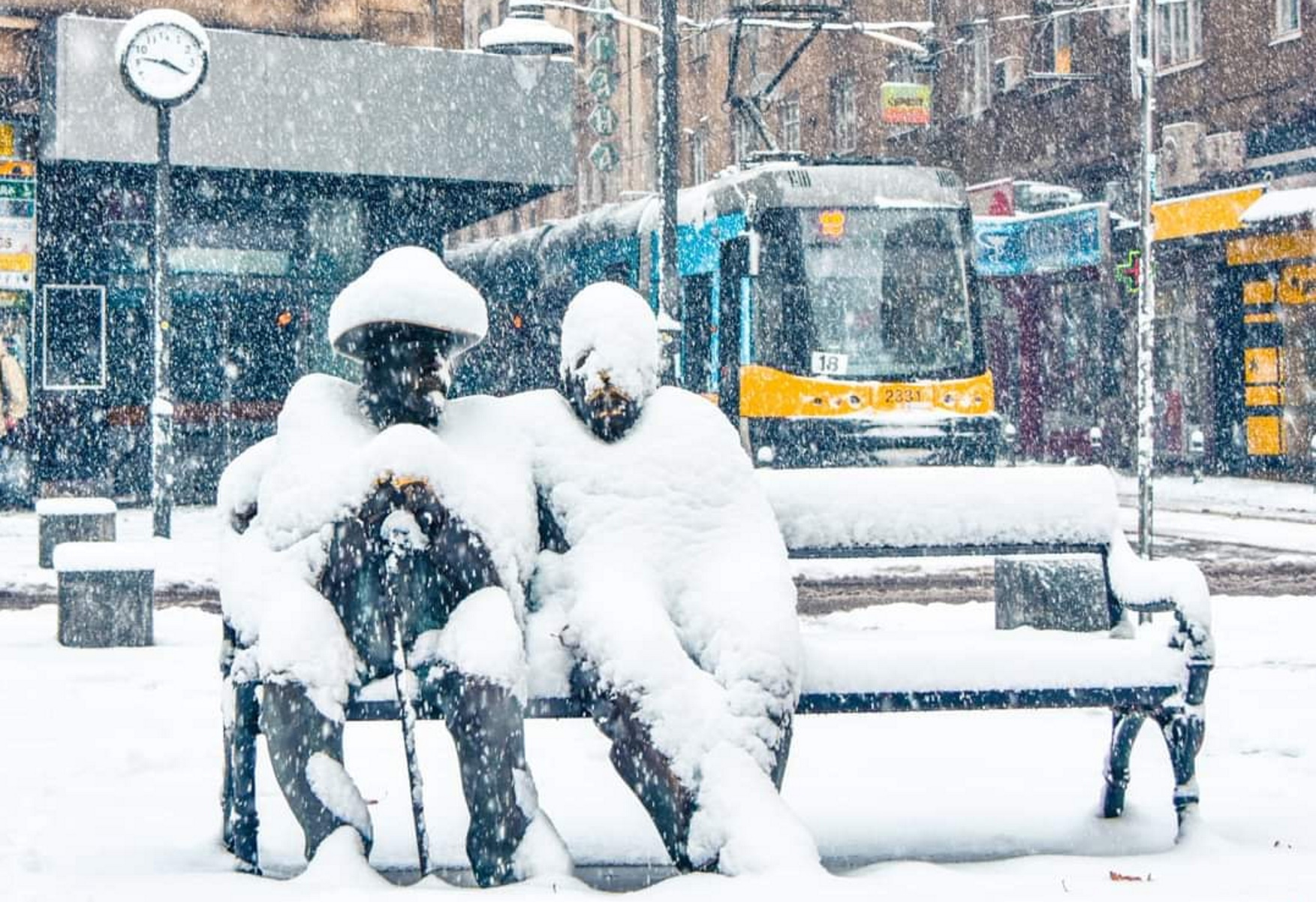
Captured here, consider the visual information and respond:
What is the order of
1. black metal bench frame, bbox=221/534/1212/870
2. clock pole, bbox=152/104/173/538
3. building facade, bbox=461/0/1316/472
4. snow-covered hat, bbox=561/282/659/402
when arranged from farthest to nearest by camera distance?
1. building facade, bbox=461/0/1316/472
2. clock pole, bbox=152/104/173/538
3. snow-covered hat, bbox=561/282/659/402
4. black metal bench frame, bbox=221/534/1212/870

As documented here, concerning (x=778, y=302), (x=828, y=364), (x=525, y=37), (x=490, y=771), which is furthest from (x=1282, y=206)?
(x=490, y=771)

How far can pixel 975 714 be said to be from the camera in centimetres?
748

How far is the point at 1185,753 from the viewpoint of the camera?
516 centimetres

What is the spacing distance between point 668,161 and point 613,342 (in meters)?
13.1

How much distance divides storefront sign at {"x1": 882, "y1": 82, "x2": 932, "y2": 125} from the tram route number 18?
13.6 metres

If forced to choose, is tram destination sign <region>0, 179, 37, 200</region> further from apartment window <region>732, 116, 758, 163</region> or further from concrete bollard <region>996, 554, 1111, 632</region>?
apartment window <region>732, 116, 758, 163</region>

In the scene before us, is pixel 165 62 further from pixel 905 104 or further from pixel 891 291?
pixel 905 104

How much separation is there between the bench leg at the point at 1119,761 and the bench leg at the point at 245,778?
87.9 inches

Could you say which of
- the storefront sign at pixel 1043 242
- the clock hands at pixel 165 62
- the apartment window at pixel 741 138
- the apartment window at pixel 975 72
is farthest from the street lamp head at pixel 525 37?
the apartment window at pixel 741 138

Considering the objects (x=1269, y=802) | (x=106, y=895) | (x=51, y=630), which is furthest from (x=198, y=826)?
(x=51, y=630)

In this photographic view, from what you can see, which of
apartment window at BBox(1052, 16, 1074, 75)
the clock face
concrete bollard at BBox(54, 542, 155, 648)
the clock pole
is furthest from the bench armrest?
apartment window at BBox(1052, 16, 1074, 75)

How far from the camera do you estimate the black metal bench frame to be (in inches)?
188

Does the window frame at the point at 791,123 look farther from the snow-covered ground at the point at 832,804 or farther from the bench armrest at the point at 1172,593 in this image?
the bench armrest at the point at 1172,593

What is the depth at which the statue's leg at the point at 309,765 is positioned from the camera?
4383mm
